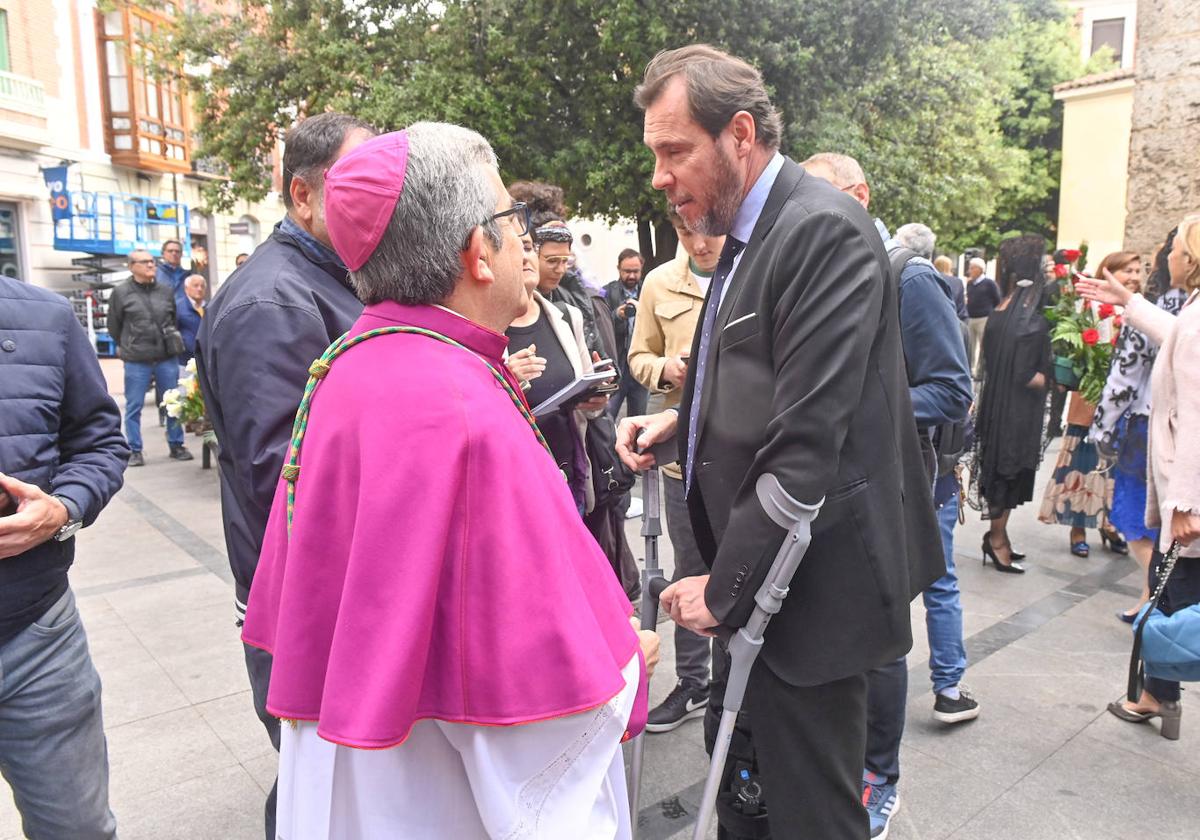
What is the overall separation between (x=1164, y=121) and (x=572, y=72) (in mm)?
7695

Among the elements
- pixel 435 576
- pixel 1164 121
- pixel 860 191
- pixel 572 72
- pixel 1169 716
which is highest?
pixel 572 72

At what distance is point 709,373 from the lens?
2086mm

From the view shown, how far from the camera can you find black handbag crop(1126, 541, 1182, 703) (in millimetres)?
3121

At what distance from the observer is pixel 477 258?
4.72ft

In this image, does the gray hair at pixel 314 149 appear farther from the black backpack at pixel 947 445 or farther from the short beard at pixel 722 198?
the black backpack at pixel 947 445

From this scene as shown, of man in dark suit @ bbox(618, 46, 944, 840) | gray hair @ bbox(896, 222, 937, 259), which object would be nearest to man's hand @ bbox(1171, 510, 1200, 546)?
man in dark suit @ bbox(618, 46, 944, 840)

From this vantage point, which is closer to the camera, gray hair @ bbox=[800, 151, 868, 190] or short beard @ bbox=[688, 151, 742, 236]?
short beard @ bbox=[688, 151, 742, 236]

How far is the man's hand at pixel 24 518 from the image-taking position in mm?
1871

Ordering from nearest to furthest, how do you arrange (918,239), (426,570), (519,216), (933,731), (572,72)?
(426,570)
(519,216)
(933,731)
(918,239)
(572,72)

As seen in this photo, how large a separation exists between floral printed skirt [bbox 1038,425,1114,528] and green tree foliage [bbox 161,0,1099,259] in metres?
7.25

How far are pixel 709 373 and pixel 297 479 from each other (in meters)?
1.01

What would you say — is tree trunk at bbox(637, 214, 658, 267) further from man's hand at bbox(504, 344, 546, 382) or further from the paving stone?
the paving stone

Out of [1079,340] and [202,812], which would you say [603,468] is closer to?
[202,812]

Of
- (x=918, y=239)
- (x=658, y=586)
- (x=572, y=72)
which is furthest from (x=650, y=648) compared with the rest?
(x=572, y=72)
